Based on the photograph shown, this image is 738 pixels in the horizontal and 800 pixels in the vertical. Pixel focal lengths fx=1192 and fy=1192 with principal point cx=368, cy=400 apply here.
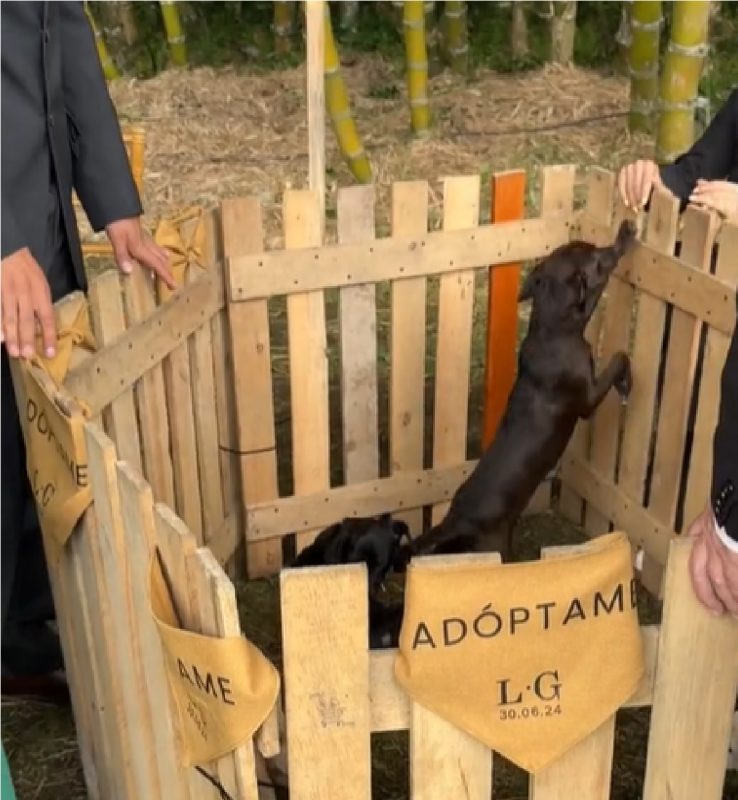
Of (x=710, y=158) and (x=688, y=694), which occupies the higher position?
(x=710, y=158)

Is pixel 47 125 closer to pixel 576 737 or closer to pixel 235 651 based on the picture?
pixel 235 651

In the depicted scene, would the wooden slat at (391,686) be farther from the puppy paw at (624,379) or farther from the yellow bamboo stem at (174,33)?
the yellow bamboo stem at (174,33)

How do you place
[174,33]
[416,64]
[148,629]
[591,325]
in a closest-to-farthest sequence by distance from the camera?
[148,629] → [591,325] → [416,64] → [174,33]

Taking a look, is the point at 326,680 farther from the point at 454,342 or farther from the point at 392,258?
the point at 454,342

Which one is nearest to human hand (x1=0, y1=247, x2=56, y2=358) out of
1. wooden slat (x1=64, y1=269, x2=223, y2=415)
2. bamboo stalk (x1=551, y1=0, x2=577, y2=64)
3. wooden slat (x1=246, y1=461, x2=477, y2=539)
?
wooden slat (x1=64, y1=269, x2=223, y2=415)

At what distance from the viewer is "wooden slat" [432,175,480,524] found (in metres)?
4.16

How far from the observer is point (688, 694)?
220 centimetres

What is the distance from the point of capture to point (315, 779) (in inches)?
83.2

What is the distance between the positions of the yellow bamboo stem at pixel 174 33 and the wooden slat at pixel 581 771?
31.5 ft

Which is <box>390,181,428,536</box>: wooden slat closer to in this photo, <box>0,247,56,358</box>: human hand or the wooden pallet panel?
the wooden pallet panel

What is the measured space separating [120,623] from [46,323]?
29.9 inches

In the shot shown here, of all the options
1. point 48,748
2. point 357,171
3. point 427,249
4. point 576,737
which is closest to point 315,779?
point 576,737

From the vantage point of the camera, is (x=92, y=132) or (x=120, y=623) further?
(x=92, y=132)

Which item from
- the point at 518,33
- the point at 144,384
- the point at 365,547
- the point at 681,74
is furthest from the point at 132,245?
the point at 518,33
